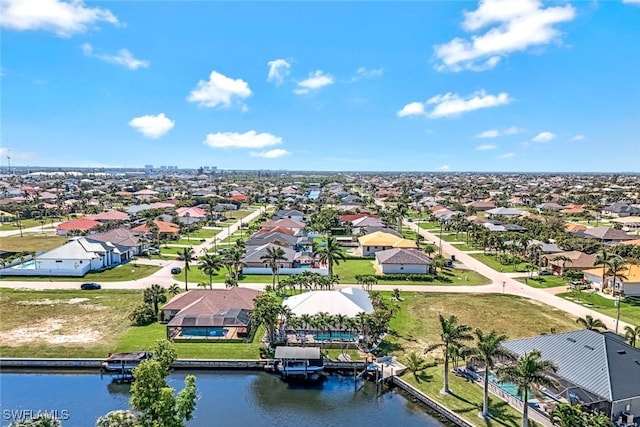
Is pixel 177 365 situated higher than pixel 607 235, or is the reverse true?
pixel 607 235

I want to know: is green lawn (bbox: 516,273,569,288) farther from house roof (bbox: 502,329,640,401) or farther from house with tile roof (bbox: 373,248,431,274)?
house roof (bbox: 502,329,640,401)

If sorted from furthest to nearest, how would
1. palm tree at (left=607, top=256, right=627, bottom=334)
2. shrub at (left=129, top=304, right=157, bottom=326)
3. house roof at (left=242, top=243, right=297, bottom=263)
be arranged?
house roof at (left=242, top=243, right=297, bottom=263) < palm tree at (left=607, top=256, right=627, bottom=334) < shrub at (left=129, top=304, right=157, bottom=326)

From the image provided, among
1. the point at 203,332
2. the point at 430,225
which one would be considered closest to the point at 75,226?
the point at 203,332

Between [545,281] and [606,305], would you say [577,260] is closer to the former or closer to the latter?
[545,281]

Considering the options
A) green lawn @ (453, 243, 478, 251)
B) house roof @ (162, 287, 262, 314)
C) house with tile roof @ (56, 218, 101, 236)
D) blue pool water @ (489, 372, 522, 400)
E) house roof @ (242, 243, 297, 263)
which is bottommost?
blue pool water @ (489, 372, 522, 400)

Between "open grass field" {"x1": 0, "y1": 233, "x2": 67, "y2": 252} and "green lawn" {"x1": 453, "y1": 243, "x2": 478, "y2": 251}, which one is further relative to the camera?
"green lawn" {"x1": 453, "y1": 243, "x2": 478, "y2": 251}

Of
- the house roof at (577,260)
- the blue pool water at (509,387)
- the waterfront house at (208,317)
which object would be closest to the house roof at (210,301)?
the waterfront house at (208,317)

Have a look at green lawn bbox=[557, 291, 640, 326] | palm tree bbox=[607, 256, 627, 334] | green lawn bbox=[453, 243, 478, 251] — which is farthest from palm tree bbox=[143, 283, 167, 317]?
green lawn bbox=[453, 243, 478, 251]
